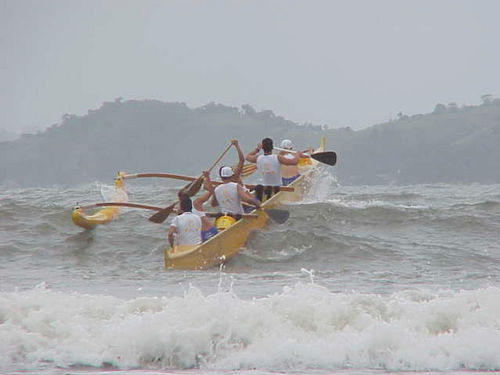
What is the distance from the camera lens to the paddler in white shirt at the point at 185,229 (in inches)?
549

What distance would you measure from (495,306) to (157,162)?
184 metres

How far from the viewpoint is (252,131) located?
192375 mm

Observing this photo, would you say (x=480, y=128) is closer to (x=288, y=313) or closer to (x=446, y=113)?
(x=446, y=113)

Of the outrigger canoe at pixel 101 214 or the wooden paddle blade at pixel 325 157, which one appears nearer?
the outrigger canoe at pixel 101 214

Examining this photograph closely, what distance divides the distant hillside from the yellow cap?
14608cm

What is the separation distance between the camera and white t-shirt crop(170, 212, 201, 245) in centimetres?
1395

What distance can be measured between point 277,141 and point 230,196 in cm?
17022

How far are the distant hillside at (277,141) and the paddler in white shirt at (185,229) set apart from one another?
484 feet

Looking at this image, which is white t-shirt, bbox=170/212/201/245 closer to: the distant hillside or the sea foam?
the sea foam

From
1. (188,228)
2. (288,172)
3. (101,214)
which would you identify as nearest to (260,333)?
(188,228)

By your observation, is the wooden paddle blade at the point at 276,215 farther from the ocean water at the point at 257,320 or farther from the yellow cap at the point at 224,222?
the ocean water at the point at 257,320

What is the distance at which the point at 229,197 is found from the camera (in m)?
15.5

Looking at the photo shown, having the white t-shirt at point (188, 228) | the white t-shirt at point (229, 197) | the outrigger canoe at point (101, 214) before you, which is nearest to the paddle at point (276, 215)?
the white t-shirt at point (229, 197)

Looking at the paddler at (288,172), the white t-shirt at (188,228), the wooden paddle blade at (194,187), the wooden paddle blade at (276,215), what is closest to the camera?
the white t-shirt at (188,228)
